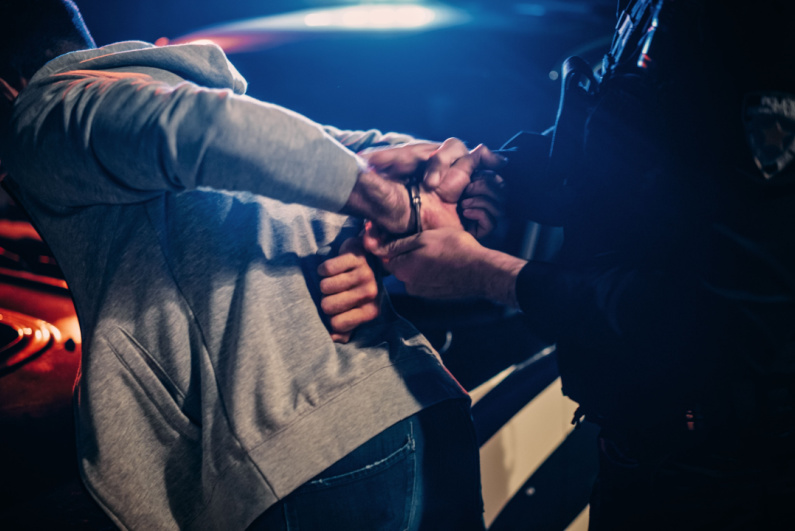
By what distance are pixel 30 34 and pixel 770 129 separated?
4.19ft

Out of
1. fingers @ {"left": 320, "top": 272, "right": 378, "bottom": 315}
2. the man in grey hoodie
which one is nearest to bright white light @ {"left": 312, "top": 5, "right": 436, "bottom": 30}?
the man in grey hoodie

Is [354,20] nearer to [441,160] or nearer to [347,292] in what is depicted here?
[441,160]

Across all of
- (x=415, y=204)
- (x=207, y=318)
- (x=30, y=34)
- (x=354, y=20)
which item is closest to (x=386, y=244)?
(x=415, y=204)

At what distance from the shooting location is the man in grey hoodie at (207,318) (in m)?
0.59

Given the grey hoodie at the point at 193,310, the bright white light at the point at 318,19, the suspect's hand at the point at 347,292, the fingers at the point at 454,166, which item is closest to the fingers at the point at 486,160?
the fingers at the point at 454,166

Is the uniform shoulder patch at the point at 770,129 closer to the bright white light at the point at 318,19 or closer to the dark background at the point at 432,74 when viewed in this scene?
the dark background at the point at 432,74

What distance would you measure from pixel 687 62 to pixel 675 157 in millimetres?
148

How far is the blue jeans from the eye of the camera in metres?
0.71

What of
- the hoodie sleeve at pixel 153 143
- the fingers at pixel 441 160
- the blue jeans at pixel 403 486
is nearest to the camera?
the hoodie sleeve at pixel 153 143

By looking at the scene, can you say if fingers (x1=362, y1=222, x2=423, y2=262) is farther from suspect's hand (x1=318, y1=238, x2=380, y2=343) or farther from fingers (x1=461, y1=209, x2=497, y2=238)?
fingers (x1=461, y1=209, x2=497, y2=238)

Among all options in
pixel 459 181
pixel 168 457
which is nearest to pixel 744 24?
pixel 459 181

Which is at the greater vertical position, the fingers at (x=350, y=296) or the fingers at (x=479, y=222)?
the fingers at (x=479, y=222)

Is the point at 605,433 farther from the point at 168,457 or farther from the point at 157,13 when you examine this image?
the point at 157,13

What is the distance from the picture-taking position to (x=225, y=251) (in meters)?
0.70
